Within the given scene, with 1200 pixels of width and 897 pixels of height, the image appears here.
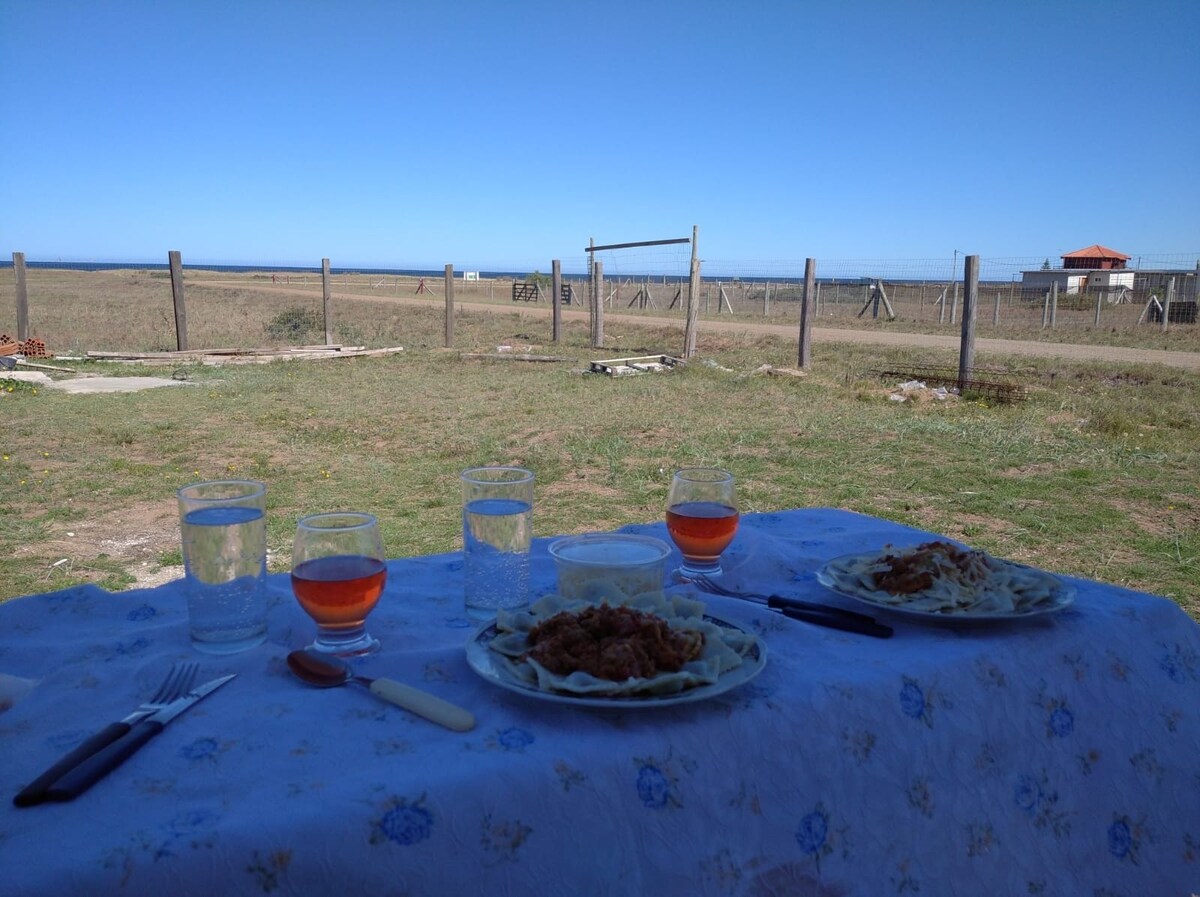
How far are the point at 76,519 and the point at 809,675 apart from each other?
5549mm

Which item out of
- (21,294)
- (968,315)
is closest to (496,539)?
(968,315)

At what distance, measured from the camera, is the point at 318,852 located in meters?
A: 0.93

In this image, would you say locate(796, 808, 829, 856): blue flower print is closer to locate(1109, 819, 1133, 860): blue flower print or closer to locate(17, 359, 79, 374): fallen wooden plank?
locate(1109, 819, 1133, 860): blue flower print

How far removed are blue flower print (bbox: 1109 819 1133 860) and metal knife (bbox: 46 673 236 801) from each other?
138cm

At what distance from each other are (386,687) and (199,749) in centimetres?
22

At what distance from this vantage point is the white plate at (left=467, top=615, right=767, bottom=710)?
3.58 feet

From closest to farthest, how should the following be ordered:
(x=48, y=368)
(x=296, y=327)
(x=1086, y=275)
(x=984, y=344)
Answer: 1. (x=48, y=368)
2. (x=984, y=344)
3. (x=296, y=327)
4. (x=1086, y=275)

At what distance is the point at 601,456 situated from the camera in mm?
7367

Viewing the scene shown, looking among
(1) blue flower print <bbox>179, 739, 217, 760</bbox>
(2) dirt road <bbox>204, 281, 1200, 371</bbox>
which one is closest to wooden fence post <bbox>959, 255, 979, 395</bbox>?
(2) dirt road <bbox>204, 281, 1200, 371</bbox>

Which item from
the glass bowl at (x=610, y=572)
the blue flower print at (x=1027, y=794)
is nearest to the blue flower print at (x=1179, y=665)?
the blue flower print at (x=1027, y=794)

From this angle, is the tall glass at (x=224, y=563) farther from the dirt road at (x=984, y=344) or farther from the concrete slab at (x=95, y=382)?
the dirt road at (x=984, y=344)

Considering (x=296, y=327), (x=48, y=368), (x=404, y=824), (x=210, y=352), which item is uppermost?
(x=404, y=824)

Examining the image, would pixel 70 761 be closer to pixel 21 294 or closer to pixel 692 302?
pixel 692 302

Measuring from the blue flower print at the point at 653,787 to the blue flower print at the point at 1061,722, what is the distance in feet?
2.33
